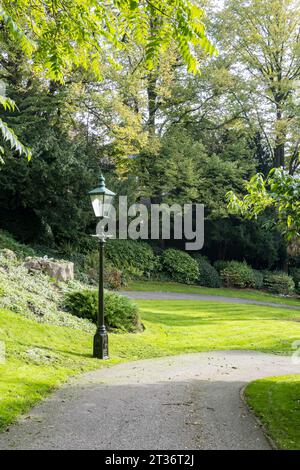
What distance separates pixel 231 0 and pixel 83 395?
29097 mm

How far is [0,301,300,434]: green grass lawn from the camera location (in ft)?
20.8

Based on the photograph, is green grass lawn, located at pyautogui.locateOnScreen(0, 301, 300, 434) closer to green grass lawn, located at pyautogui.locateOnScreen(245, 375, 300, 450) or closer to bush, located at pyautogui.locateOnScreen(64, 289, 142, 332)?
bush, located at pyautogui.locateOnScreen(64, 289, 142, 332)

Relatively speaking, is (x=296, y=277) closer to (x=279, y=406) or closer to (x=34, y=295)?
(x=34, y=295)

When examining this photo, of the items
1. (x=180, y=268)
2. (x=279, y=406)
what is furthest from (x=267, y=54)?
(x=279, y=406)

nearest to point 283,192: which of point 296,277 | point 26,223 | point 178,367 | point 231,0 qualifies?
point 178,367

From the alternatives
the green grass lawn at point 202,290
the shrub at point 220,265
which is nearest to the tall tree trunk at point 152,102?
the green grass lawn at point 202,290

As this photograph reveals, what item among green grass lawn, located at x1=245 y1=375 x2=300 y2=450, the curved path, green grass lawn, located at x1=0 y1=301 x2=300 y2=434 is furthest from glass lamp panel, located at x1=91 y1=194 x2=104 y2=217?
the curved path

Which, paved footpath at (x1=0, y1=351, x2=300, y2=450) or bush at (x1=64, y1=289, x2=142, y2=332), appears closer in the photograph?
paved footpath at (x1=0, y1=351, x2=300, y2=450)

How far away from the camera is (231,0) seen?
1104 inches

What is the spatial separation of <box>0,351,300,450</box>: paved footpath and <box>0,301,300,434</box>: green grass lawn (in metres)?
0.42

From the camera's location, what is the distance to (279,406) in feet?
18.2

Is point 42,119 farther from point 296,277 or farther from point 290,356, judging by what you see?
point 296,277

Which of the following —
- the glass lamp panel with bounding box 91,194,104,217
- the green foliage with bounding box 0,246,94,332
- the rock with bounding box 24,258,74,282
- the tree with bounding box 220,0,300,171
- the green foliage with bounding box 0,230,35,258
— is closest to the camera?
the glass lamp panel with bounding box 91,194,104,217

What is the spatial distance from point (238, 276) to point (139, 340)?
53.5ft
